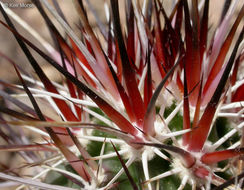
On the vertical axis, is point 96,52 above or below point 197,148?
above

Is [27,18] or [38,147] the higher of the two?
[27,18]

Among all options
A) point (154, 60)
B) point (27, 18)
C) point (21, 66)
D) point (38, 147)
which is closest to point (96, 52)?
point (154, 60)

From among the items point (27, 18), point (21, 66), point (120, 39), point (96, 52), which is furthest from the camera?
point (27, 18)

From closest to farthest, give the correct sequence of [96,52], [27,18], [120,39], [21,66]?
Answer: [120,39] → [96,52] → [21,66] → [27,18]

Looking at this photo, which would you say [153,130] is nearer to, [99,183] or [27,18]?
[99,183]

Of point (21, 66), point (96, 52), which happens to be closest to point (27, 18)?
point (21, 66)

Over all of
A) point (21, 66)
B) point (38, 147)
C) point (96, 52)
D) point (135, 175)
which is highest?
point (21, 66)

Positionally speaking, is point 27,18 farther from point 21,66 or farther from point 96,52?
point 96,52

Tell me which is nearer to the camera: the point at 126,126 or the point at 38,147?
the point at 126,126

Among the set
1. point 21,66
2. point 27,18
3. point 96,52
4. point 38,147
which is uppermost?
point 27,18
